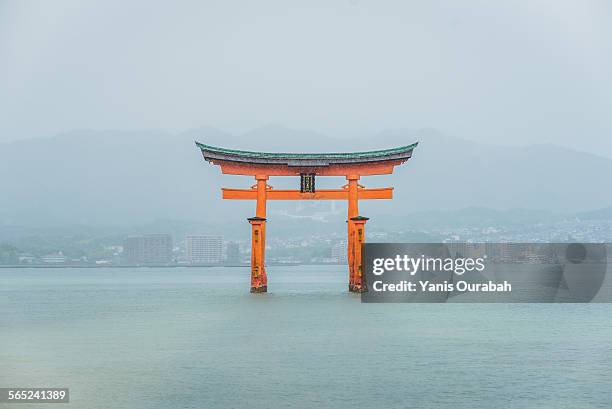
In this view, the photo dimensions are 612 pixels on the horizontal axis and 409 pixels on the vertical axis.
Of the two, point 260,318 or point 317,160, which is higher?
point 317,160

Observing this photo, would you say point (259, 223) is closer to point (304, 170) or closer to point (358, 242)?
point (304, 170)

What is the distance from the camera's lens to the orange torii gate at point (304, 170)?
131ft

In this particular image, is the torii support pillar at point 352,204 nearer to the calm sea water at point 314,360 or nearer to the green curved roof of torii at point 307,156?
the green curved roof of torii at point 307,156

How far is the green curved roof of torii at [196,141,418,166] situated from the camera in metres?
39.7

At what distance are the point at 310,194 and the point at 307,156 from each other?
211 centimetres

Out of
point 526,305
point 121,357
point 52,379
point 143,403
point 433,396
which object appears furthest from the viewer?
point 526,305

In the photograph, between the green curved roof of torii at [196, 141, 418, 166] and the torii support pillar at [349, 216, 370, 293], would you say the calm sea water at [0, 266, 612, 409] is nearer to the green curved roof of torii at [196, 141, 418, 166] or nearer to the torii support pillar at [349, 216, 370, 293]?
the torii support pillar at [349, 216, 370, 293]

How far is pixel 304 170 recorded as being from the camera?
134 ft

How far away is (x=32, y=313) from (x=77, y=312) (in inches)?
94.2

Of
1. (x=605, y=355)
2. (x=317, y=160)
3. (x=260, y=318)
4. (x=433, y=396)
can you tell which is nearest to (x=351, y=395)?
(x=433, y=396)

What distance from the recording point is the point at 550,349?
24453 millimetres

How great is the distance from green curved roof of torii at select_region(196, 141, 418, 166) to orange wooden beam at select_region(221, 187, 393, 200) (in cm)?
177

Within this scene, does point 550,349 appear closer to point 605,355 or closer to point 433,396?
point 605,355

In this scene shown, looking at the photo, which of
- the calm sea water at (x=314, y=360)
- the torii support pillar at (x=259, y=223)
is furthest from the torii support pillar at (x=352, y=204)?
the calm sea water at (x=314, y=360)
